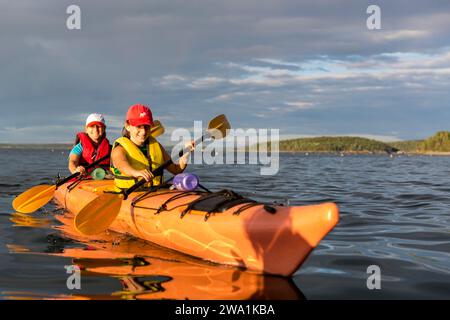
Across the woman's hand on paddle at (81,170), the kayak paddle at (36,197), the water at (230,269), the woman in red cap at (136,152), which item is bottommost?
the water at (230,269)

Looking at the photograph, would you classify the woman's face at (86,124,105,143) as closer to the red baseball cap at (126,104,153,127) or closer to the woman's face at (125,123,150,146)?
the woman's face at (125,123,150,146)

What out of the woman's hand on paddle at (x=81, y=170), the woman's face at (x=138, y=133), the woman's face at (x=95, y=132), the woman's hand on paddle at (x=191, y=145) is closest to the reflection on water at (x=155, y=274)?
the woman's face at (x=138, y=133)

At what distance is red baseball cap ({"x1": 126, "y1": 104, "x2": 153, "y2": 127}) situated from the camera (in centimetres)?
724

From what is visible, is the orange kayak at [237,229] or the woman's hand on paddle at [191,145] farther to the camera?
Answer: the woman's hand on paddle at [191,145]

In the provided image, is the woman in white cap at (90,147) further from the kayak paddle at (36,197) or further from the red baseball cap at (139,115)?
the red baseball cap at (139,115)

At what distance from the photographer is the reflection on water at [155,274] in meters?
4.70

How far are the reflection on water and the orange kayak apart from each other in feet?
0.48

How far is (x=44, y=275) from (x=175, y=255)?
1.67 m

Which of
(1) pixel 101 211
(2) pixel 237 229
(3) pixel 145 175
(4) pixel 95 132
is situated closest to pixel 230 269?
(2) pixel 237 229

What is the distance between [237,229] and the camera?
17.8 ft

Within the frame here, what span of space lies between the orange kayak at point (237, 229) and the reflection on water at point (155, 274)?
0.15 meters
